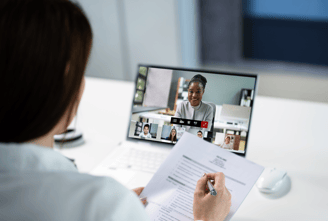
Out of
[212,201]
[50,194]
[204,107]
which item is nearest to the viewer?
[50,194]

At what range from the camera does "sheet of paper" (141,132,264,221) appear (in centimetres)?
62

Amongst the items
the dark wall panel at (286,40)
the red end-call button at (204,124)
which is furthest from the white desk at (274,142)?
the dark wall panel at (286,40)

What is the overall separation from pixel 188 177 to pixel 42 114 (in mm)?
405

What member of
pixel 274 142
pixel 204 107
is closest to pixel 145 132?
pixel 204 107

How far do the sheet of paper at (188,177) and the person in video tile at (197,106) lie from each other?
11 cm

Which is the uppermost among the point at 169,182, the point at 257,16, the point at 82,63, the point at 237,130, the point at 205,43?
the point at 257,16

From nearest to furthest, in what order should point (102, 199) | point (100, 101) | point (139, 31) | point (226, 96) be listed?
point (102, 199) < point (226, 96) < point (100, 101) < point (139, 31)

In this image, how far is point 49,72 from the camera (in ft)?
1.12

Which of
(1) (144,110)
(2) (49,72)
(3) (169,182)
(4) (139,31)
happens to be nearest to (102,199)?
(2) (49,72)

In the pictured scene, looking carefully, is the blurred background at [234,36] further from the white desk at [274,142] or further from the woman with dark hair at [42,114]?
the woman with dark hair at [42,114]

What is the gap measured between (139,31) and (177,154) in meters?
2.25

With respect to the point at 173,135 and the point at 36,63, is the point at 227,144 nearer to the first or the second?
the point at 173,135

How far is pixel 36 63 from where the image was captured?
0.33 metres

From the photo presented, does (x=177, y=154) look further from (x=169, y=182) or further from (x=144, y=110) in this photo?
(x=144, y=110)
